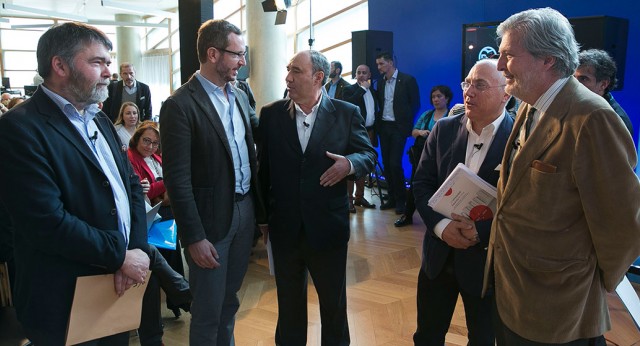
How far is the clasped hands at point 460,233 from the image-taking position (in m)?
1.86

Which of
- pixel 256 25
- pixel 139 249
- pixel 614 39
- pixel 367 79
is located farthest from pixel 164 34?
pixel 139 249

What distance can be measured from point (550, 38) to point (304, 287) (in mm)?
1567

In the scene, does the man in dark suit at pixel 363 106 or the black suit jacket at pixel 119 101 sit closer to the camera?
the man in dark suit at pixel 363 106

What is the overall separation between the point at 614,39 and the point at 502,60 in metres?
3.11

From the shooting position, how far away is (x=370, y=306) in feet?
10.9

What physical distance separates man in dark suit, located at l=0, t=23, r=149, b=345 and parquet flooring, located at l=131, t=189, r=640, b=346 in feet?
4.69

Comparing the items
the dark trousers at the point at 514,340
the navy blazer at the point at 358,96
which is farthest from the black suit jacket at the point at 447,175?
the navy blazer at the point at 358,96

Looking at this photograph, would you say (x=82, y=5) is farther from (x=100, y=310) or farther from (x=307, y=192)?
(x=100, y=310)

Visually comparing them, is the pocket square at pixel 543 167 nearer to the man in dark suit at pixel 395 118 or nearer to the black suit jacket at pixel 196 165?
the black suit jacket at pixel 196 165

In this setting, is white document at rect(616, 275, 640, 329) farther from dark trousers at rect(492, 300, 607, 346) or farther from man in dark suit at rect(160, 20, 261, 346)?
man in dark suit at rect(160, 20, 261, 346)

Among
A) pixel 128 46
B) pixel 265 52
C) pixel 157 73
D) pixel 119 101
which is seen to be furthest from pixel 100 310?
pixel 128 46

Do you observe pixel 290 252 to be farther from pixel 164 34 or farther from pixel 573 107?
pixel 164 34

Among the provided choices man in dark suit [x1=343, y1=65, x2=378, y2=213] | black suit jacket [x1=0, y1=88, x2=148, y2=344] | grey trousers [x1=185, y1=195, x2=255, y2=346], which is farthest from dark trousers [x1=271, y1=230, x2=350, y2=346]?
man in dark suit [x1=343, y1=65, x2=378, y2=213]

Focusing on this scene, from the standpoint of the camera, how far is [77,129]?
1557 millimetres
